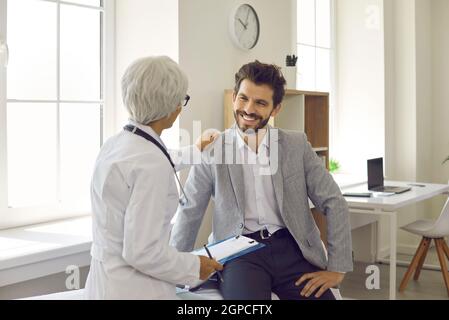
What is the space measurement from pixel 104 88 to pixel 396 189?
2219 mm

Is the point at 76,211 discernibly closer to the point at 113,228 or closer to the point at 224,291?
the point at 224,291

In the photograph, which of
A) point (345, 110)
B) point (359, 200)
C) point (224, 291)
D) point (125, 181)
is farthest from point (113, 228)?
point (345, 110)

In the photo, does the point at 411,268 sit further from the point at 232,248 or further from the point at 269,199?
the point at 232,248

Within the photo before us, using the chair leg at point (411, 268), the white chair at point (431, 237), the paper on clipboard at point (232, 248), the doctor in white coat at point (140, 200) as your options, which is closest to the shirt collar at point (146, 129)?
the doctor in white coat at point (140, 200)

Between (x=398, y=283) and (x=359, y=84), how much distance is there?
1.92 meters

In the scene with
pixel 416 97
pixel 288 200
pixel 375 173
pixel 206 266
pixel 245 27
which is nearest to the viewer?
pixel 206 266

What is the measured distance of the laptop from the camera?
4.14m

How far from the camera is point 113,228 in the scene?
5.20 feet

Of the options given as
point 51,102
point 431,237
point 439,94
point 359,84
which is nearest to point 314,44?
point 359,84

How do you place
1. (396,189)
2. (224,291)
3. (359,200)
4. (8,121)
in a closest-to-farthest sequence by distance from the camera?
(224,291)
(8,121)
(359,200)
(396,189)

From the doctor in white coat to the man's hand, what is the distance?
0.59 metres

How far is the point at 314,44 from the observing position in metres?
5.20

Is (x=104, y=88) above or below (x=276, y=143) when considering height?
above

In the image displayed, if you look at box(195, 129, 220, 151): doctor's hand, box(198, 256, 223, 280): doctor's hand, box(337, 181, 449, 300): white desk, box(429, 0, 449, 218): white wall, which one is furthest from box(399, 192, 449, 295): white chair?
box(198, 256, 223, 280): doctor's hand
